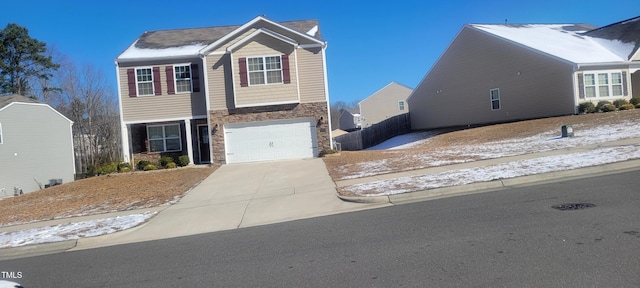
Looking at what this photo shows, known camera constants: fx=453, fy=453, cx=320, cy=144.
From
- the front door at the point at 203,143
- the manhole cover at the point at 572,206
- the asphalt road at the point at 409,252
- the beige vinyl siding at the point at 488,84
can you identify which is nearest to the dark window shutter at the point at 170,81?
the front door at the point at 203,143

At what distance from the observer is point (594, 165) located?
35.9 feet

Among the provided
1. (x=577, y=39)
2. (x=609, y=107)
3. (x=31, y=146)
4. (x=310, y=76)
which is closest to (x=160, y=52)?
(x=310, y=76)

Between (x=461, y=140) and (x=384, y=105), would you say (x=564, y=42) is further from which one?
(x=384, y=105)

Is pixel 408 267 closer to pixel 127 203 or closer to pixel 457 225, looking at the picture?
pixel 457 225

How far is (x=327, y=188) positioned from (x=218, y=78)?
11.8 metres

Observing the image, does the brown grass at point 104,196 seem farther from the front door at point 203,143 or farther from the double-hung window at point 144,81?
the double-hung window at point 144,81

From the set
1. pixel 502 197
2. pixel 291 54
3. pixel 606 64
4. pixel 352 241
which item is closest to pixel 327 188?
pixel 502 197

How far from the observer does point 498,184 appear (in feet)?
33.6

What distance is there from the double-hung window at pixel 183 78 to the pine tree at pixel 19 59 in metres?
28.5

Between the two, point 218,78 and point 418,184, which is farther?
point 218,78

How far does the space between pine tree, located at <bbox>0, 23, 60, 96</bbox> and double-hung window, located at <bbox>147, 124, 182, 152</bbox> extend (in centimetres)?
2683

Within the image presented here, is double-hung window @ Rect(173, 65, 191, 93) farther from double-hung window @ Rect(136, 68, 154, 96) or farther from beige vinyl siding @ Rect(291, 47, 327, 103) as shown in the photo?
beige vinyl siding @ Rect(291, 47, 327, 103)

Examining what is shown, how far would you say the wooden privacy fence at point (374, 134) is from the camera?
36.5m

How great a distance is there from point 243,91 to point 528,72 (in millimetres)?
18715
